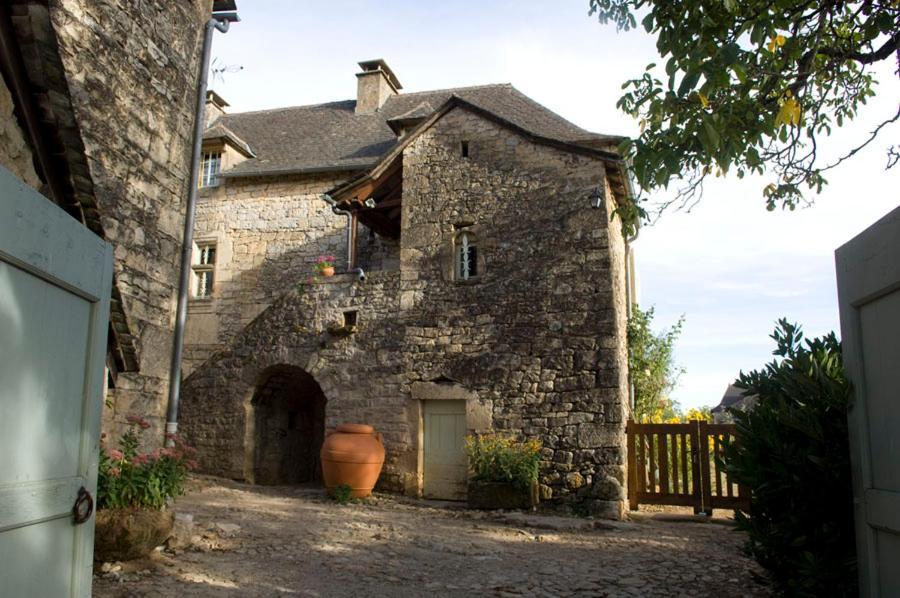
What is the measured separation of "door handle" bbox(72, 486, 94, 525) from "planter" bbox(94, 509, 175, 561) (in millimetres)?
2757

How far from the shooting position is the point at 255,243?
15.3 metres

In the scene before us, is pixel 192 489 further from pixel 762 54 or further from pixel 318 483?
pixel 762 54

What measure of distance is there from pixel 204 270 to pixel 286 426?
16.2 ft

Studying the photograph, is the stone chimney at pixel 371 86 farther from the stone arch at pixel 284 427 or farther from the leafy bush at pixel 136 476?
the leafy bush at pixel 136 476

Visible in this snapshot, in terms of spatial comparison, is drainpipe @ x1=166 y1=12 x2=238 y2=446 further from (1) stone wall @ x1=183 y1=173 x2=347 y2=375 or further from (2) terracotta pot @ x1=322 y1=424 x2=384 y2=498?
(1) stone wall @ x1=183 y1=173 x2=347 y2=375

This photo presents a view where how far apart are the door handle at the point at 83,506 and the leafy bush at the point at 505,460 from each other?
7352 millimetres

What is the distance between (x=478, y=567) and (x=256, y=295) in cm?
1033

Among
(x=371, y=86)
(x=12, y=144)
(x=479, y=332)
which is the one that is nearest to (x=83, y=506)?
(x=12, y=144)

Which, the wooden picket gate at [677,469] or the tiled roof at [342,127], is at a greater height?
the tiled roof at [342,127]

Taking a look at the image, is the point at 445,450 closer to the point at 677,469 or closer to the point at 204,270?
the point at 677,469

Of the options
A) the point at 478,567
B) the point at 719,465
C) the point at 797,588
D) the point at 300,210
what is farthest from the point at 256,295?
the point at 797,588

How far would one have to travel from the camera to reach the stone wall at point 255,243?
14.9m

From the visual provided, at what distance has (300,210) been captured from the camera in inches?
593

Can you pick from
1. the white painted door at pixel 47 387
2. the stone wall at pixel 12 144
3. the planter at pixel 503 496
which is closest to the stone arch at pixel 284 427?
the planter at pixel 503 496
